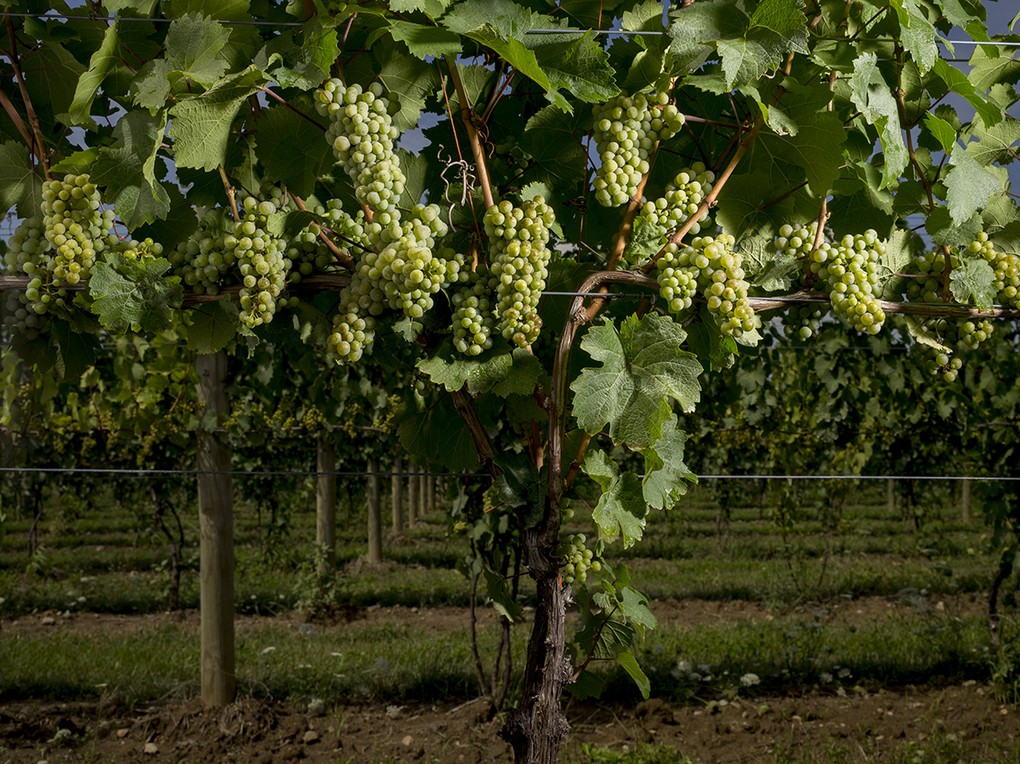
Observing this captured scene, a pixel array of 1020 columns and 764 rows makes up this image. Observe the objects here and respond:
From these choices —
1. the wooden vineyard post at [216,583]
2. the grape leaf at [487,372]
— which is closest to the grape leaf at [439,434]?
the grape leaf at [487,372]

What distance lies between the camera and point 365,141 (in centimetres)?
159

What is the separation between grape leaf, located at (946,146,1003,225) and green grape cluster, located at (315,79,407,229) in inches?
45.7

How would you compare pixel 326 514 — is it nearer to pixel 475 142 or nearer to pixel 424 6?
pixel 475 142

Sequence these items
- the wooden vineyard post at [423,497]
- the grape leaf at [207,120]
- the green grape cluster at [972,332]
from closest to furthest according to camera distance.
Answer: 1. the grape leaf at [207,120]
2. the green grape cluster at [972,332]
3. the wooden vineyard post at [423,497]

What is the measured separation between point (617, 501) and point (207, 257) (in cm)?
95

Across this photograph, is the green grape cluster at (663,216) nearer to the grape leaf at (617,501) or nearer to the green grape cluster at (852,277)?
the green grape cluster at (852,277)

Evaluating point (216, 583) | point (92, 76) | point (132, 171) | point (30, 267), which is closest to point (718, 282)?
point (132, 171)

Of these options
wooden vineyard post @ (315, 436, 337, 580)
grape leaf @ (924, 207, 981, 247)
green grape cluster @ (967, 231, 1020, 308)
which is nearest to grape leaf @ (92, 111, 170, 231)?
grape leaf @ (924, 207, 981, 247)

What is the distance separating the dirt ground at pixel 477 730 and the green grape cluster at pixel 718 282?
10.2 feet

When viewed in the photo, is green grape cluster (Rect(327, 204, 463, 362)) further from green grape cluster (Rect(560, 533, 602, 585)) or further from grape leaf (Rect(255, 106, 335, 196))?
green grape cluster (Rect(560, 533, 602, 585))

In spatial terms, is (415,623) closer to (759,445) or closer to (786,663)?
(786,663)

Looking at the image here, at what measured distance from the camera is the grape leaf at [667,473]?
1666 mm

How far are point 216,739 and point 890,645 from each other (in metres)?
4.80

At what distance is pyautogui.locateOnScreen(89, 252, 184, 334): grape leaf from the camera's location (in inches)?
64.8
